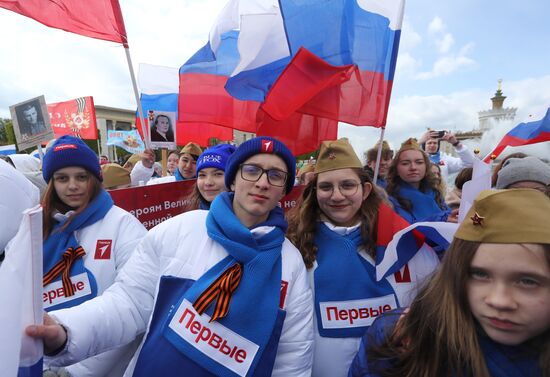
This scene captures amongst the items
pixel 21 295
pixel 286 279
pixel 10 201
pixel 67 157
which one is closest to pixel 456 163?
pixel 286 279

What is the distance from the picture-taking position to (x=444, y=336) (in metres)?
1.13

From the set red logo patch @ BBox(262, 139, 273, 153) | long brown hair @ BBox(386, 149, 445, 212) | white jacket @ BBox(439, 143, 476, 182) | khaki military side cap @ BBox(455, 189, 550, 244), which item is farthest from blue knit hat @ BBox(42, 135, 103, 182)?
white jacket @ BBox(439, 143, 476, 182)

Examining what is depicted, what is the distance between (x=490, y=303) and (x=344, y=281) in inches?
32.6

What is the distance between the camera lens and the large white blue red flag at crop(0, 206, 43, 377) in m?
0.86

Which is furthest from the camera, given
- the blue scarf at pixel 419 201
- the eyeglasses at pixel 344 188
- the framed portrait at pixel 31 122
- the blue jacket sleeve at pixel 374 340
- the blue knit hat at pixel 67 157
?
the framed portrait at pixel 31 122

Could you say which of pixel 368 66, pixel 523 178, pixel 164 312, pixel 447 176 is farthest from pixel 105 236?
pixel 447 176

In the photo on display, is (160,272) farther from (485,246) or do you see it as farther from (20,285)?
(485,246)

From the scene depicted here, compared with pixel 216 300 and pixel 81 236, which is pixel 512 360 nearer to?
pixel 216 300

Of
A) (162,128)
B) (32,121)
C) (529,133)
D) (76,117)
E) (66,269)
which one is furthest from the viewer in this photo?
(76,117)

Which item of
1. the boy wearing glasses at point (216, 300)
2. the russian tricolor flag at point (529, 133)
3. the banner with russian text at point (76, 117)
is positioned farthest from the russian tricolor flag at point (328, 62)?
the banner with russian text at point (76, 117)

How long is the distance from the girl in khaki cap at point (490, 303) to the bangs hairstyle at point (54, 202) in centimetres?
194

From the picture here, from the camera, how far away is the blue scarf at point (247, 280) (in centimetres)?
137

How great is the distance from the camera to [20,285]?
907 millimetres

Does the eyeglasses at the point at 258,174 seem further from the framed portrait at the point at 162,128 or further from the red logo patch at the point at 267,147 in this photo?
the framed portrait at the point at 162,128
